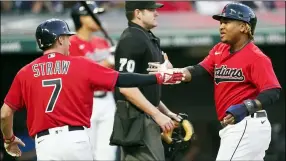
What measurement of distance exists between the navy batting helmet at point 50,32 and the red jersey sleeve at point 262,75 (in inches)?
53.1

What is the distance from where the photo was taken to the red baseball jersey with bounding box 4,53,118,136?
563 cm

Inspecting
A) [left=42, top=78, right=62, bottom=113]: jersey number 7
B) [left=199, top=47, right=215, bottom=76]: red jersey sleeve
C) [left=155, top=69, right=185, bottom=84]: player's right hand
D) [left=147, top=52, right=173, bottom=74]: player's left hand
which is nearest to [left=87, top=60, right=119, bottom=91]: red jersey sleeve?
[left=42, top=78, right=62, bottom=113]: jersey number 7

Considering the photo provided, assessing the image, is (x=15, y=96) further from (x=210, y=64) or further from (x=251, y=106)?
(x=251, y=106)

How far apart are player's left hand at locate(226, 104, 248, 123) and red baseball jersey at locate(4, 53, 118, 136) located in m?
0.83

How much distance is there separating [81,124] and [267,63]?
4.54ft

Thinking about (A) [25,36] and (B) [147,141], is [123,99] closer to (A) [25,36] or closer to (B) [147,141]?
(B) [147,141]

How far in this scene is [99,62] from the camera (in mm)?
8484

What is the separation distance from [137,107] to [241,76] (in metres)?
0.91

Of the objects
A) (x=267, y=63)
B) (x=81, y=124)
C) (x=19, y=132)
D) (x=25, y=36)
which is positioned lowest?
(x=19, y=132)

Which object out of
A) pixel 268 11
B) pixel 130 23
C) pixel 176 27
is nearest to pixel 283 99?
pixel 268 11

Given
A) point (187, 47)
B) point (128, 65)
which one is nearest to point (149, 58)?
point (128, 65)

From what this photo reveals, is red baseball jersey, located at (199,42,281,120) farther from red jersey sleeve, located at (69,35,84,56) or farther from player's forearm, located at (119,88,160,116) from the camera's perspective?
red jersey sleeve, located at (69,35,84,56)

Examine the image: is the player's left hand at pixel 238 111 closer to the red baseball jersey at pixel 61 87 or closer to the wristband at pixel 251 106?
the wristband at pixel 251 106

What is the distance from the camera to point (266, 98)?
564cm
